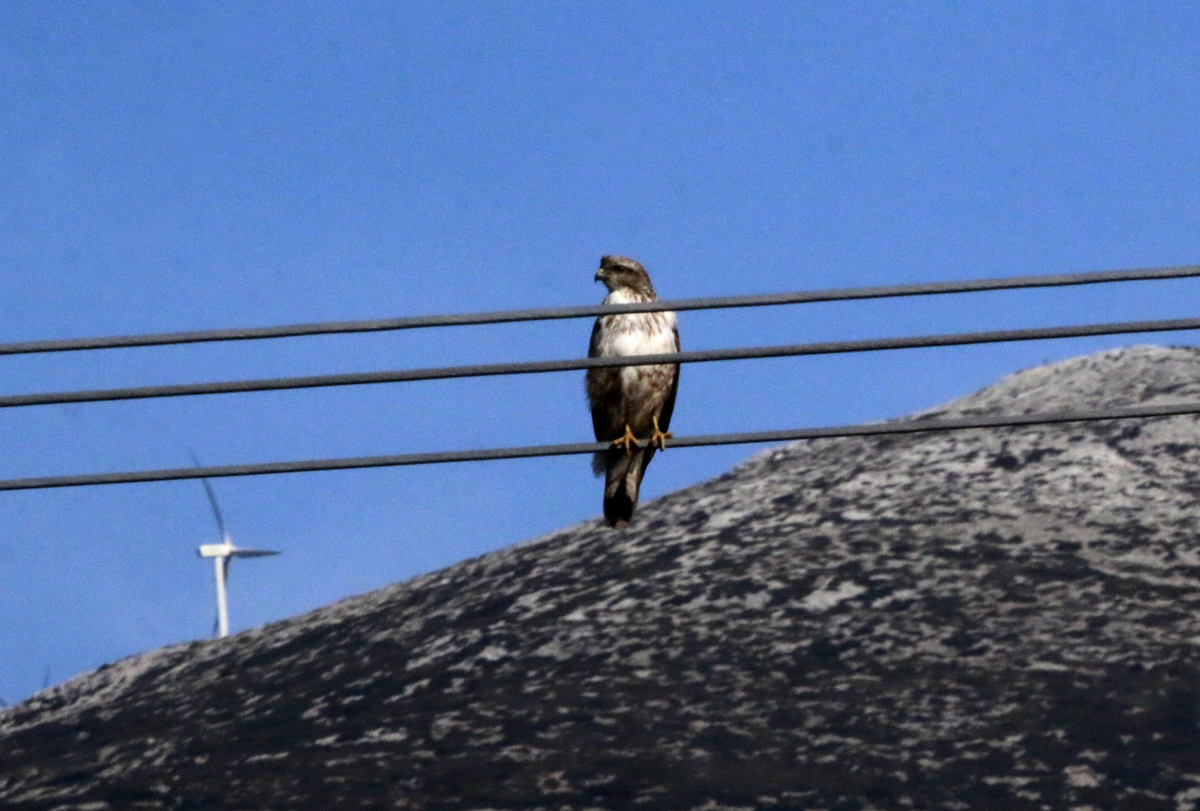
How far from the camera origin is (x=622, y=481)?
13727 mm

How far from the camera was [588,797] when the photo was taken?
12.8m

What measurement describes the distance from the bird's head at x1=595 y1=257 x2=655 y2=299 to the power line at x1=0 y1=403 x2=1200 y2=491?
481cm

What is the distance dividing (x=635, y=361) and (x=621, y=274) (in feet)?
17.6

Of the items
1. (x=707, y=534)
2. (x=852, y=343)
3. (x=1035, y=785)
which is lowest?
(x=1035, y=785)

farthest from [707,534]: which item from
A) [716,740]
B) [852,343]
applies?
[852,343]

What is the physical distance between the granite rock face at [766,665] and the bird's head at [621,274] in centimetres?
309

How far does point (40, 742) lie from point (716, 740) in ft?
22.3

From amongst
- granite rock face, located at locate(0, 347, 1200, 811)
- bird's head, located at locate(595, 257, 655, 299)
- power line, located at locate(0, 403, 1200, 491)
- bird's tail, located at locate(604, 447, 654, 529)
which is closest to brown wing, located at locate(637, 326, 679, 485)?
bird's tail, located at locate(604, 447, 654, 529)

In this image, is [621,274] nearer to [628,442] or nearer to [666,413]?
[666,413]

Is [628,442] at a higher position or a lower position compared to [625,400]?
lower

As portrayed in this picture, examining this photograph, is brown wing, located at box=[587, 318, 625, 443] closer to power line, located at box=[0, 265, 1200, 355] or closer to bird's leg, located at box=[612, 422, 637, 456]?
bird's leg, located at box=[612, 422, 637, 456]

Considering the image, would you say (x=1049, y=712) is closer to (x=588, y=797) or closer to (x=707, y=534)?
(x=588, y=797)

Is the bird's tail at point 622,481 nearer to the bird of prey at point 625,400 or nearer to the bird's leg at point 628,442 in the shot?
the bird of prey at point 625,400

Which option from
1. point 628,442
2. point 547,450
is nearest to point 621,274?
point 628,442
